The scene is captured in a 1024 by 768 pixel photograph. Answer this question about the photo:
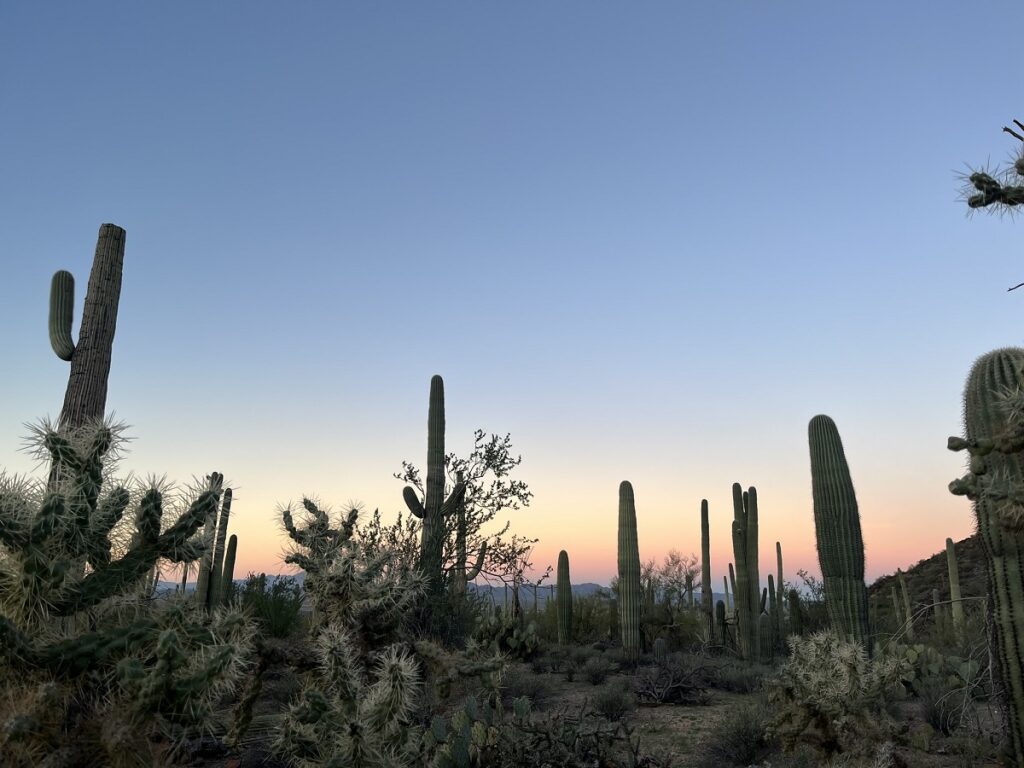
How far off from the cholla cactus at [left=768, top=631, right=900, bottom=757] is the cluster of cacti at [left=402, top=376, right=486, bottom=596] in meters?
6.34

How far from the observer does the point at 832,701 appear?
692 cm

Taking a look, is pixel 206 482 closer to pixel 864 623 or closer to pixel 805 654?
pixel 805 654

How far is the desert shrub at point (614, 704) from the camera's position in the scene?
32.2 ft

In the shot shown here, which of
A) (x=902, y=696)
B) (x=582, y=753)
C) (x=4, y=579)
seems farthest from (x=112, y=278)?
(x=902, y=696)

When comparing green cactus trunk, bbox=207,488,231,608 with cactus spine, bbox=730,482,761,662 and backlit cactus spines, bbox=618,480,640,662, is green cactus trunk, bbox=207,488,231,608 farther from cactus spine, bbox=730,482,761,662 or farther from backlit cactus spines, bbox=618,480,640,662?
cactus spine, bbox=730,482,761,662

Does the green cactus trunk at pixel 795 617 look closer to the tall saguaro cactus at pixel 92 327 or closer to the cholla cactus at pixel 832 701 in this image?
the cholla cactus at pixel 832 701

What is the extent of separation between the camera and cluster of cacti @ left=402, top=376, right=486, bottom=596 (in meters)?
13.2

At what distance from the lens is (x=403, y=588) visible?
6.14 meters

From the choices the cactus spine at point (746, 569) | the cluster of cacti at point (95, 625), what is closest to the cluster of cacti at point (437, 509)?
the cactus spine at point (746, 569)

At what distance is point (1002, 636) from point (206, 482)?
22.4 feet

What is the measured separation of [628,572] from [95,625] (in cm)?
1408

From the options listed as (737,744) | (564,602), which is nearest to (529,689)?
(737,744)

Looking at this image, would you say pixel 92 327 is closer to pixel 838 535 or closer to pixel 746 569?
pixel 838 535

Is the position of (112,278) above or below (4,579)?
above
